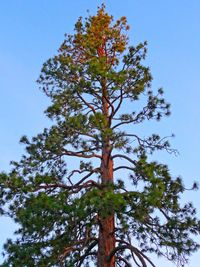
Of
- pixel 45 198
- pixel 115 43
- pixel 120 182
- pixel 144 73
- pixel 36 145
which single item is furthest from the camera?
pixel 115 43

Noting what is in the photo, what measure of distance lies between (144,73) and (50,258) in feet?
18.1

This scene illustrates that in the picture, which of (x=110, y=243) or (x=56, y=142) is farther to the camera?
(x=56, y=142)

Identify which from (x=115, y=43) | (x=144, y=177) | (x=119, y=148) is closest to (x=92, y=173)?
(x=119, y=148)

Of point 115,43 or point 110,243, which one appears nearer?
point 110,243

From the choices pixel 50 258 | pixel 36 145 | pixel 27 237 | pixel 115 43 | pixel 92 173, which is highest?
pixel 115 43

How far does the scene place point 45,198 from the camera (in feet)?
30.1

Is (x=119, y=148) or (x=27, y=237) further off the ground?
(x=119, y=148)

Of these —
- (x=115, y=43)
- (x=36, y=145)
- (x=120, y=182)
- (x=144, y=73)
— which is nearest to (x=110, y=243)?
(x=120, y=182)

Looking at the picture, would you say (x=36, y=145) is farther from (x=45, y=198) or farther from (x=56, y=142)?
(x=45, y=198)

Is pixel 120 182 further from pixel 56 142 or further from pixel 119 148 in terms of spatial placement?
pixel 56 142

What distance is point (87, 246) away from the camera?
10.8m

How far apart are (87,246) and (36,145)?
2.73m

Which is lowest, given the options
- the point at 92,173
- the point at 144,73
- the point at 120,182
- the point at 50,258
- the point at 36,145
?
the point at 50,258

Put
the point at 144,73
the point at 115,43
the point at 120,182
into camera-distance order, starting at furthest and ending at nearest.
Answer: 1. the point at 115,43
2. the point at 144,73
3. the point at 120,182
